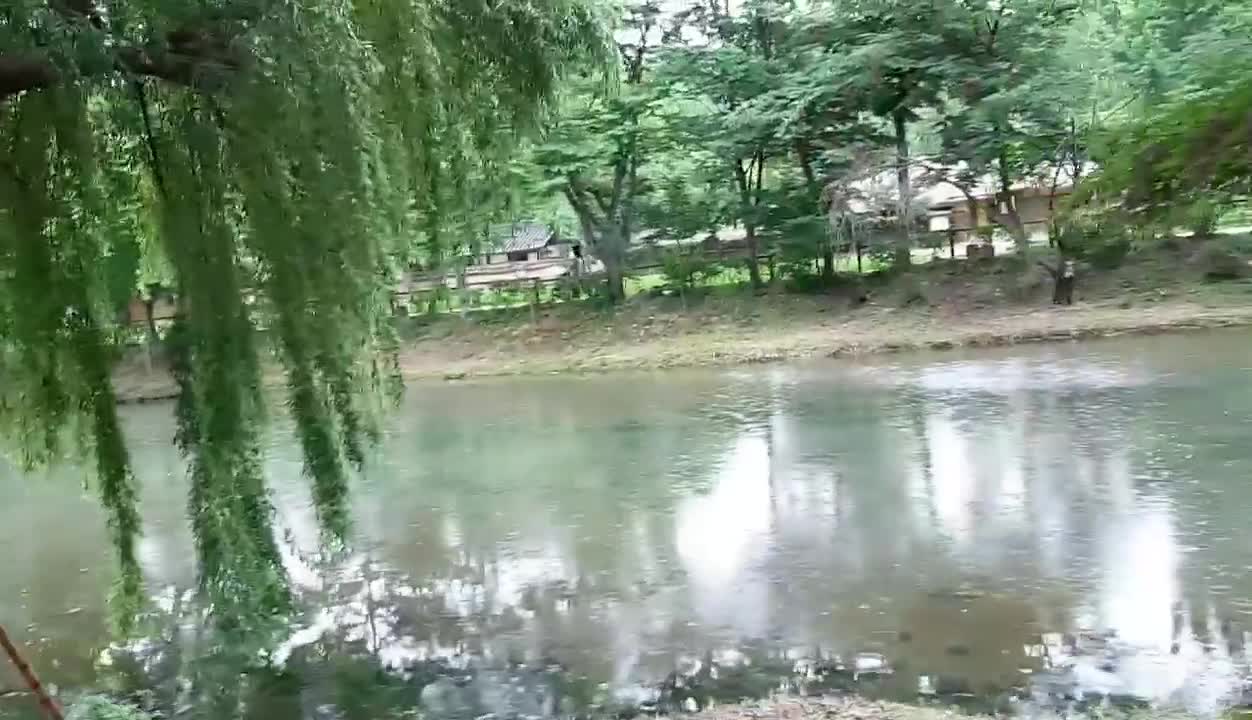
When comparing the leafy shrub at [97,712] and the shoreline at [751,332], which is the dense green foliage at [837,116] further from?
the leafy shrub at [97,712]

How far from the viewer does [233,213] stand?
4027 millimetres

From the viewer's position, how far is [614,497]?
9.47 metres

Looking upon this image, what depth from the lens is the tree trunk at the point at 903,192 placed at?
57.2ft

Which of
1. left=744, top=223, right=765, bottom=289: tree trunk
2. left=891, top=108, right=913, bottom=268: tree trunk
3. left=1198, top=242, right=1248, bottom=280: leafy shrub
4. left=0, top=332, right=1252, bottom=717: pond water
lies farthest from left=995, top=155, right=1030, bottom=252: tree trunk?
left=0, top=332, right=1252, bottom=717: pond water

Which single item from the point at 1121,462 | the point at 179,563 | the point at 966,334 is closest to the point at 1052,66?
the point at 966,334

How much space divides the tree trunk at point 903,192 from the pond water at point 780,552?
15.4ft

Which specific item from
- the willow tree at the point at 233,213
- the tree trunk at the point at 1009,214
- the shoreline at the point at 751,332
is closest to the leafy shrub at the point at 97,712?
the willow tree at the point at 233,213

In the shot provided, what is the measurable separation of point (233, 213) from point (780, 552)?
455 centimetres

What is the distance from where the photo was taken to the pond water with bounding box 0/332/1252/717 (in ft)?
18.0

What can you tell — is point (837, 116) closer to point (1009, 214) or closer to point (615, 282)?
point (1009, 214)

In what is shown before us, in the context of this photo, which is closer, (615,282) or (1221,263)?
(1221,263)

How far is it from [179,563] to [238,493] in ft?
16.1

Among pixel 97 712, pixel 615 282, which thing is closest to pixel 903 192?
pixel 615 282

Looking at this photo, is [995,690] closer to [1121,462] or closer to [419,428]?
[1121,462]
